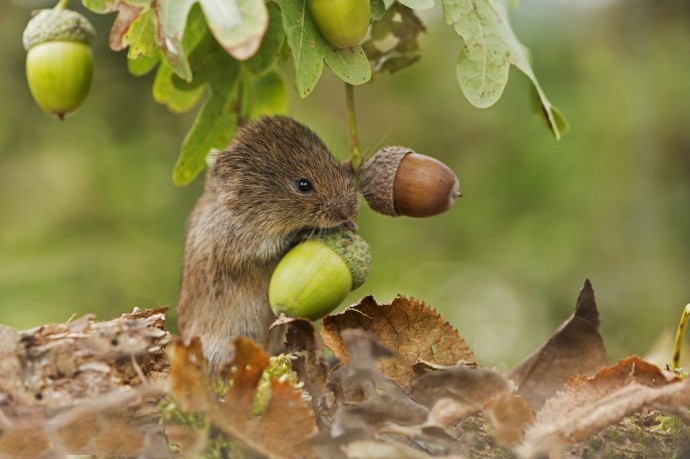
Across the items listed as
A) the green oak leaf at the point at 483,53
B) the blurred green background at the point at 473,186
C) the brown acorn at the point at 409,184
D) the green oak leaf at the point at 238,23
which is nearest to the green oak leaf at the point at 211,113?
the brown acorn at the point at 409,184

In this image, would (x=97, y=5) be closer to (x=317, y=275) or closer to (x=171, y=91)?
(x=171, y=91)

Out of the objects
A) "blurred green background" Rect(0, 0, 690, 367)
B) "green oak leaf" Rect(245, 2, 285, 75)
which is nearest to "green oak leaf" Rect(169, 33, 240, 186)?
"green oak leaf" Rect(245, 2, 285, 75)

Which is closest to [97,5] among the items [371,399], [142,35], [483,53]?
[142,35]

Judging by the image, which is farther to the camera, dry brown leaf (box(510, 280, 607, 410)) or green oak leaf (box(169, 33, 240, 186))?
green oak leaf (box(169, 33, 240, 186))

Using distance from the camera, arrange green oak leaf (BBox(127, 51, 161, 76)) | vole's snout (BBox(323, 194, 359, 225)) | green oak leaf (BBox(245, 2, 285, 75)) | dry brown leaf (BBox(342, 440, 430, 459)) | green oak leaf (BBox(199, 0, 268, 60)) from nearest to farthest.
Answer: dry brown leaf (BBox(342, 440, 430, 459)) → green oak leaf (BBox(199, 0, 268, 60)) → vole's snout (BBox(323, 194, 359, 225)) → green oak leaf (BBox(245, 2, 285, 75)) → green oak leaf (BBox(127, 51, 161, 76))

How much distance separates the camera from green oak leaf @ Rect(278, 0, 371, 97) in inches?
60.1

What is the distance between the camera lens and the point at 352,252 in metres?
1.63

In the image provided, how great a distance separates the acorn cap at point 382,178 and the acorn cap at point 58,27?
2.06 feet

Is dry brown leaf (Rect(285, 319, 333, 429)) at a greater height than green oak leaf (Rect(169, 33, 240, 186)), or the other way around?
green oak leaf (Rect(169, 33, 240, 186))

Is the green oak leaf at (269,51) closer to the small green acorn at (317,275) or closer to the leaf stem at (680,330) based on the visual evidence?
the small green acorn at (317,275)

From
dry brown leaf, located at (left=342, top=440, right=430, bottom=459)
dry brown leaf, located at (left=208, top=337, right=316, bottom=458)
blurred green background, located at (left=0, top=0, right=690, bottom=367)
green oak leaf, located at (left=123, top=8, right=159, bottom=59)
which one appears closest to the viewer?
dry brown leaf, located at (left=342, top=440, right=430, bottom=459)

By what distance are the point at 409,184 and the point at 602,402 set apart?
0.65m

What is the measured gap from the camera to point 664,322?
470cm

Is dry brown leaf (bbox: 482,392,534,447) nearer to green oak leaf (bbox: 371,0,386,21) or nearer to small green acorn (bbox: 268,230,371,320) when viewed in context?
small green acorn (bbox: 268,230,371,320)
